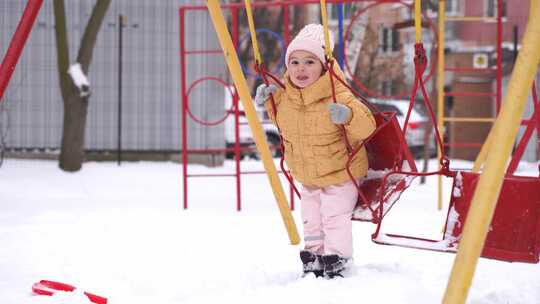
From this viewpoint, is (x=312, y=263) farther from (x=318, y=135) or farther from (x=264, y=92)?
(x=264, y=92)

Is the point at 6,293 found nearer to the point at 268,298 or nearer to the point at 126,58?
the point at 268,298

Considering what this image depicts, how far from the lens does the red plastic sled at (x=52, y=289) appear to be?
9.51ft

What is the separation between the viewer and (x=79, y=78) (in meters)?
8.83

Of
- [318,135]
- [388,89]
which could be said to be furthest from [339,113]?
[388,89]

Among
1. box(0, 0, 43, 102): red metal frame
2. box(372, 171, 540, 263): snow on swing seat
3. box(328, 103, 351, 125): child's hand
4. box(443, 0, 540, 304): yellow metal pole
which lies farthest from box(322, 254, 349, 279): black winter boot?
box(0, 0, 43, 102): red metal frame

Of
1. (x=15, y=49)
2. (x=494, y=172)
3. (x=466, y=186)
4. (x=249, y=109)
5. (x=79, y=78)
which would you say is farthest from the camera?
(x=79, y=78)

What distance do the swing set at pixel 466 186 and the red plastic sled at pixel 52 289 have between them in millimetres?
1192

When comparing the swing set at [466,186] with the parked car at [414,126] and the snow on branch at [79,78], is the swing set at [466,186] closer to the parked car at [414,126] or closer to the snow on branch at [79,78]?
the snow on branch at [79,78]

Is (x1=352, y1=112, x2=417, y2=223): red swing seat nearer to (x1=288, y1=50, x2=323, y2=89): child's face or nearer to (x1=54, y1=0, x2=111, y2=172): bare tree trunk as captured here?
(x1=288, y1=50, x2=323, y2=89): child's face

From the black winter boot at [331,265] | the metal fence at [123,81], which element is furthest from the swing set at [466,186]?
the metal fence at [123,81]

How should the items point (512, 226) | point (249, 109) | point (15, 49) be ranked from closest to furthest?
1. point (512, 226)
2. point (15, 49)
3. point (249, 109)

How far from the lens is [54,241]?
4.50 metres

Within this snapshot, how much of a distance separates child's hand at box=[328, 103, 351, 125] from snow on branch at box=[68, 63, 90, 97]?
21.0 ft

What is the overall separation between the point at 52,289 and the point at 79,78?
6142 millimetres
